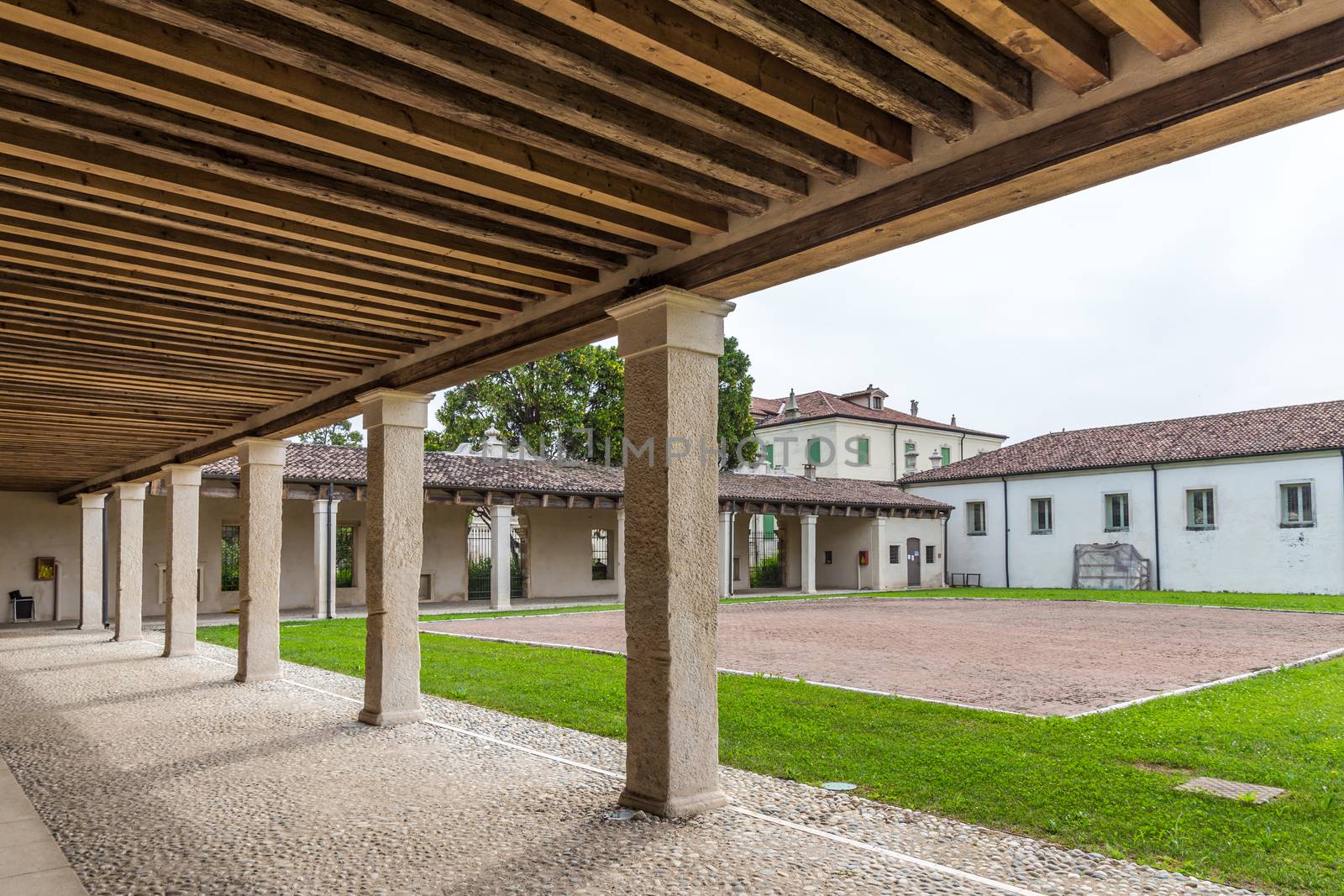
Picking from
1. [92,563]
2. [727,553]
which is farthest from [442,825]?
[727,553]

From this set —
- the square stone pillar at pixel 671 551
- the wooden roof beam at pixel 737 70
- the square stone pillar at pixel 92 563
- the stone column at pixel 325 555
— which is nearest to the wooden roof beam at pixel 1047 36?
the wooden roof beam at pixel 737 70

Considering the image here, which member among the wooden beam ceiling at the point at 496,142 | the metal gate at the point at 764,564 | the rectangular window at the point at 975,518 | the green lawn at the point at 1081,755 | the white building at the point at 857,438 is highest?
the white building at the point at 857,438

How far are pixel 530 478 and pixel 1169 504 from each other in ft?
62.3

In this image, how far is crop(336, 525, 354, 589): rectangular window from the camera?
2231cm

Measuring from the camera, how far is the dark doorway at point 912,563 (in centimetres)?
3098

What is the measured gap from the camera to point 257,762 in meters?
5.73

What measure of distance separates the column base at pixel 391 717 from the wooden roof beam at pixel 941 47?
19.2 ft

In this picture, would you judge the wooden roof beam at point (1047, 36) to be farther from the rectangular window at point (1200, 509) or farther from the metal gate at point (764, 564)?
the metal gate at point (764, 564)

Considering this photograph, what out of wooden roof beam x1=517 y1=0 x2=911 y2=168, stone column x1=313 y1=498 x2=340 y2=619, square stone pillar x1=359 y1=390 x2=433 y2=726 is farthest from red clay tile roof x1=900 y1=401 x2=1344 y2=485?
wooden roof beam x1=517 y1=0 x2=911 y2=168

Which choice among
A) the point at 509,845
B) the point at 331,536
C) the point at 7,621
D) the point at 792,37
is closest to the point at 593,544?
the point at 331,536

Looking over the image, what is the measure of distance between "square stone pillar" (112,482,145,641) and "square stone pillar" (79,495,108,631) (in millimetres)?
2449

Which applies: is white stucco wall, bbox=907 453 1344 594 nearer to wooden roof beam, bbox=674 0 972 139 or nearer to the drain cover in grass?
the drain cover in grass

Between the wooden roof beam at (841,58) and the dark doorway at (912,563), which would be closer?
the wooden roof beam at (841,58)

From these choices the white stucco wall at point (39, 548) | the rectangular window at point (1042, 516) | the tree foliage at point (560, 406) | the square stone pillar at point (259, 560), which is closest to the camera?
the square stone pillar at point (259, 560)
